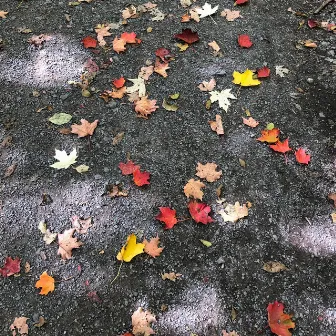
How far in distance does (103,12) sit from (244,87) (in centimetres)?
175

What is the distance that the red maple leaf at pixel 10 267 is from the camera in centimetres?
267

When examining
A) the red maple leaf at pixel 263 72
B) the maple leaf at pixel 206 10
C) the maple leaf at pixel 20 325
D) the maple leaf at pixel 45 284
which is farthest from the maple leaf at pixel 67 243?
the maple leaf at pixel 206 10

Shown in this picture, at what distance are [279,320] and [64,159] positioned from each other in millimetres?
1952

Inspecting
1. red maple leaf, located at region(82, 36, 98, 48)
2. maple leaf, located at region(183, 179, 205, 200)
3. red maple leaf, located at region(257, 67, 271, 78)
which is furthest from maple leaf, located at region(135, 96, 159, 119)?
red maple leaf, located at region(257, 67, 271, 78)

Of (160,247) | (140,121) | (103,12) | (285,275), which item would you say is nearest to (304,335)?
(285,275)

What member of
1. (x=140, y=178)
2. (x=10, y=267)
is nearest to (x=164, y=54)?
(x=140, y=178)

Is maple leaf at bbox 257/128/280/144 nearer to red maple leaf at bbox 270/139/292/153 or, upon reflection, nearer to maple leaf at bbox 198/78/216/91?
red maple leaf at bbox 270/139/292/153

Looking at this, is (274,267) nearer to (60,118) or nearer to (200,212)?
(200,212)

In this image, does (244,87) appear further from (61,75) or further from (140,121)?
(61,75)

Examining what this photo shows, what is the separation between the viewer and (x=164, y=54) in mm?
3902

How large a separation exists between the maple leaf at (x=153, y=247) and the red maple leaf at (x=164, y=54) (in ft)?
6.12

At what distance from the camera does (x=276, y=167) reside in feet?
10.5

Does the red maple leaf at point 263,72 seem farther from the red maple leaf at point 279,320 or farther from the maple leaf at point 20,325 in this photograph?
the maple leaf at point 20,325

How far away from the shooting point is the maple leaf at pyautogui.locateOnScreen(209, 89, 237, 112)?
3553 millimetres
